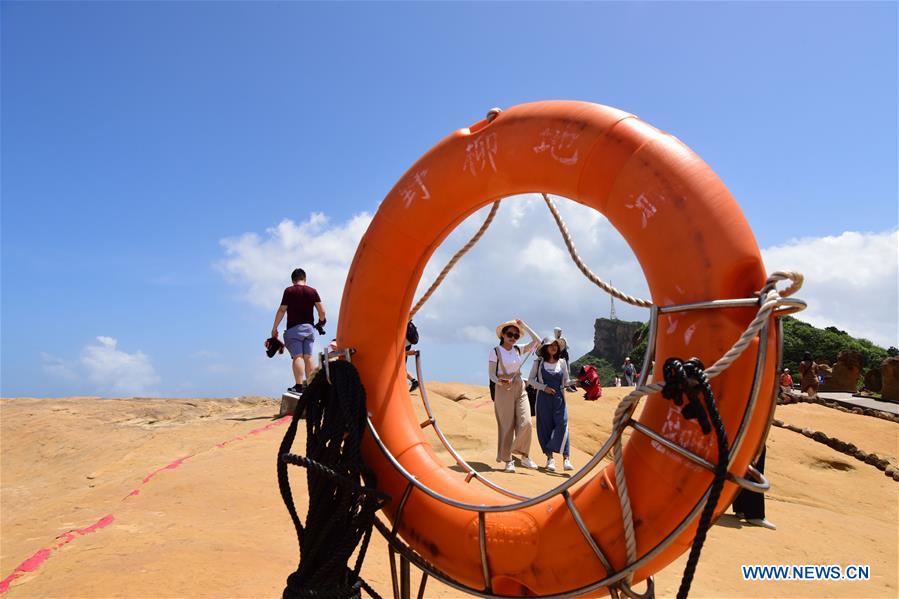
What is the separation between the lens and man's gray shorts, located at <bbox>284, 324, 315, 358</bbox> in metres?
6.53

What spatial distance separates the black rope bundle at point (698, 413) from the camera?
172 cm

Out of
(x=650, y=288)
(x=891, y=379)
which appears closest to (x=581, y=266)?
(x=650, y=288)

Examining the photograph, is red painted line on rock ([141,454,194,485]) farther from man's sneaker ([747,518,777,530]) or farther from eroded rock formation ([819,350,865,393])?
eroded rock formation ([819,350,865,393])

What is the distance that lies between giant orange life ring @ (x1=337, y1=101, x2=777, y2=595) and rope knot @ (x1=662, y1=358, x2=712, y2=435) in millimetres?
150

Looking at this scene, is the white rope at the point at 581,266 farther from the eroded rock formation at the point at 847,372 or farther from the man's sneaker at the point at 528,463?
the eroded rock formation at the point at 847,372

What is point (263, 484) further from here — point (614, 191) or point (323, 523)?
point (614, 191)

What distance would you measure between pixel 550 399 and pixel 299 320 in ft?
9.30

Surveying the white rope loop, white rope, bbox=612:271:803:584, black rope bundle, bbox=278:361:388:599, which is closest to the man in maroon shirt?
black rope bundle, bbox=278:361:388:599

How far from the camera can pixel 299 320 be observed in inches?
257

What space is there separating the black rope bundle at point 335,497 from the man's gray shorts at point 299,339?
418 cm

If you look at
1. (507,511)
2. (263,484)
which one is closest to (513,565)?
(507,511)

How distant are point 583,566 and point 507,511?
1.03 ft

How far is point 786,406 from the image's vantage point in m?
11.4

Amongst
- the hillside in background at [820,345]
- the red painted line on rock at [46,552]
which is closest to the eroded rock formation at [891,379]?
the hillside in background at [820,345]
